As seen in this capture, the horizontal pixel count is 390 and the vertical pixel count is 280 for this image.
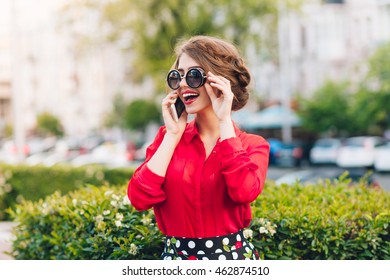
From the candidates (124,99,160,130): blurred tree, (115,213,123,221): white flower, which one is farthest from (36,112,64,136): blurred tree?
(115,213,123,221): white flower

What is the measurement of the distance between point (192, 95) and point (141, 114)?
36.7m

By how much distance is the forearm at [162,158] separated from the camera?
2.90m

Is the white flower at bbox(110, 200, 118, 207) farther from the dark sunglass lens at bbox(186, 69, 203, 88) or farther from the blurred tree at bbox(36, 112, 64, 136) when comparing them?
the blurred tree at bbox(36, 112, 64, 136)

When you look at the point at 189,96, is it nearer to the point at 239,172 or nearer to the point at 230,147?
the point at 230,147

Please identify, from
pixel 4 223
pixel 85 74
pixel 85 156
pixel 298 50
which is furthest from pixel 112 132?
pixel 4 223

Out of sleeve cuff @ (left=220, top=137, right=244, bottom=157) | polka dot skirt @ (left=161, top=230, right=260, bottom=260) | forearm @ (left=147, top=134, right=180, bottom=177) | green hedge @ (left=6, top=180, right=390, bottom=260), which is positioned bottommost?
green hedge @ (left=6, top=180, right=390, bottom=260)

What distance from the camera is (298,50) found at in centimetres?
4219

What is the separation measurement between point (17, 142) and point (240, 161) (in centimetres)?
1402

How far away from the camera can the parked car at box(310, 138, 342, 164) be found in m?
28.4

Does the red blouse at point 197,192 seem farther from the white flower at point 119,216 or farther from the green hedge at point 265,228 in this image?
the white flower at point 119,216

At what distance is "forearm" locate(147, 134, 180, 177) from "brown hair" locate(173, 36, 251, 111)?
40 centimetres

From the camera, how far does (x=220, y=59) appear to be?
3.03m

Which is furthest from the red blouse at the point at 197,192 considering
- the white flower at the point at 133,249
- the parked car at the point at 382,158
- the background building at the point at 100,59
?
the parked car at the point at 382,158

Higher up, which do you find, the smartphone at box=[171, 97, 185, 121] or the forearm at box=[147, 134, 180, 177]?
the smartphone at box=[171, 97, 185, 121]
